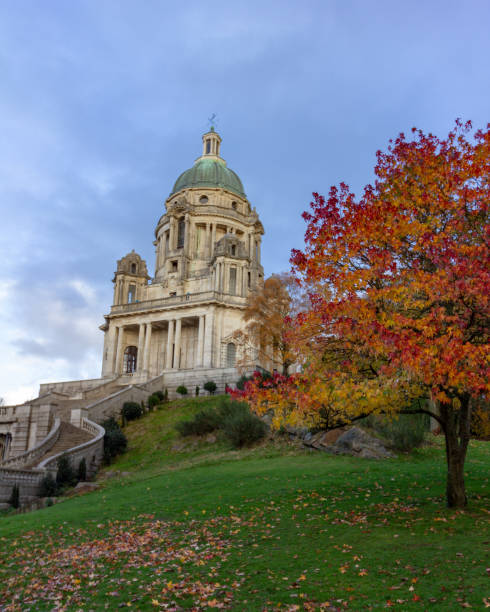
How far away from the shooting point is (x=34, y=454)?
84.4 feet

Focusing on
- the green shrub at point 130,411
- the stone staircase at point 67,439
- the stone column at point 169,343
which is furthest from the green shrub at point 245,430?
the stone column at point 169,343

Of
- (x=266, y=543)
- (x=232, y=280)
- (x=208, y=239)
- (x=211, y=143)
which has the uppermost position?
(x=211, y=143)

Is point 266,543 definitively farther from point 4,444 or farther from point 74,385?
point 74,385

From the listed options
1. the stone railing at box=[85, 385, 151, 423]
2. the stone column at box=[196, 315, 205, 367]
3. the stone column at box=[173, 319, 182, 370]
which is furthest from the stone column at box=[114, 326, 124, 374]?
the stone railing at box=[85, 385, 151, 423]

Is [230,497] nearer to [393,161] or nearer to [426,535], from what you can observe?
[426,535]

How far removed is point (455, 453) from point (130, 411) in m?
26.9

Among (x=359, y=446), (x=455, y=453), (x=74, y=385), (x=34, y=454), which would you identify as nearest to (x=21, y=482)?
(x=34, y=454)

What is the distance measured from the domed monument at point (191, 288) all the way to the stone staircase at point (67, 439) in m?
14.5

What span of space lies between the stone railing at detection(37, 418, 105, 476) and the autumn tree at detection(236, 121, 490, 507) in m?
14.8

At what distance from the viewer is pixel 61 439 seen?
28250 millimetres

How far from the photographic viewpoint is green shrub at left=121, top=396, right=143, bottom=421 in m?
35.5

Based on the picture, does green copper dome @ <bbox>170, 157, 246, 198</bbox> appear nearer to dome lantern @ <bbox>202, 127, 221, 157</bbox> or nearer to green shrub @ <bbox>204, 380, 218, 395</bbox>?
dome lantern @ <bbox>202, 127, 221, 157</bbox>

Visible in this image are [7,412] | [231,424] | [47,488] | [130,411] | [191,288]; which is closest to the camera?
[47,488]

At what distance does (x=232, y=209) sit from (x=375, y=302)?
175ft
